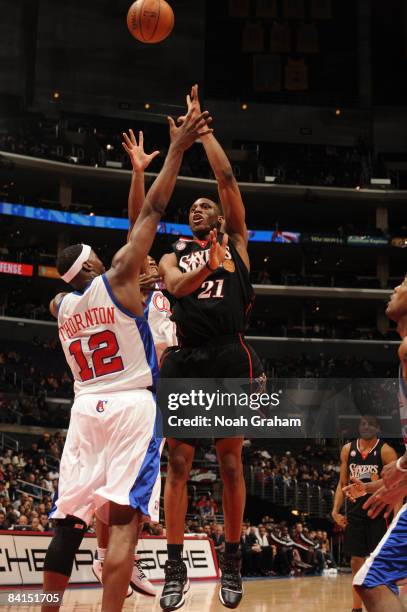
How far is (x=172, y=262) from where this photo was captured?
20.7ft

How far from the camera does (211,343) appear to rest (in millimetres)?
6160

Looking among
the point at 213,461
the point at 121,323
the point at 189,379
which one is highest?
the point at 121,323

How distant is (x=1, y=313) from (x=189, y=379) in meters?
25.5

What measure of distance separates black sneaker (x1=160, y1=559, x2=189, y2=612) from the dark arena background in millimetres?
19739

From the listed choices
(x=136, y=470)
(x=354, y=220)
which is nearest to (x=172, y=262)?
(x=136, y=470)

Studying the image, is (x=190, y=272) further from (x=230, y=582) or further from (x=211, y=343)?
(x=230, y=582)

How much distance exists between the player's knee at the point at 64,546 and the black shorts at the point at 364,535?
16.3 ft

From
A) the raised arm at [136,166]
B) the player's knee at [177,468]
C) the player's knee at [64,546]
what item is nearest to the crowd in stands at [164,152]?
the raised arm at [136,166]

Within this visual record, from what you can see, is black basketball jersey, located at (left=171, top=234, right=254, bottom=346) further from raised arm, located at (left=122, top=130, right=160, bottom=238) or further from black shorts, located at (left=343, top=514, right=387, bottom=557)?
black shorts, located at (left=343, top=514, right=387, bottom=557)

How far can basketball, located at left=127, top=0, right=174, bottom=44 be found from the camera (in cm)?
1009

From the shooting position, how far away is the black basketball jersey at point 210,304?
617 cm

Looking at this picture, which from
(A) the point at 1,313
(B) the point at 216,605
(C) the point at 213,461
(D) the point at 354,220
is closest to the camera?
(B) the point at 216,605

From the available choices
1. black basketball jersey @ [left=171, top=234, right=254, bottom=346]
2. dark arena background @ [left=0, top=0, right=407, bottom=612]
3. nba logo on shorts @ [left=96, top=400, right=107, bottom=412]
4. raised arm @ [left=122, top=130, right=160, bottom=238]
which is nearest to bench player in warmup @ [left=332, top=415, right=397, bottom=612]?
black basketball jersey @ [left=171, top=234, right=254, bottom=346]

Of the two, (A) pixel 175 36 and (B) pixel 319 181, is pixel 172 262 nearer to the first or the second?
(B) pixel 319 181
